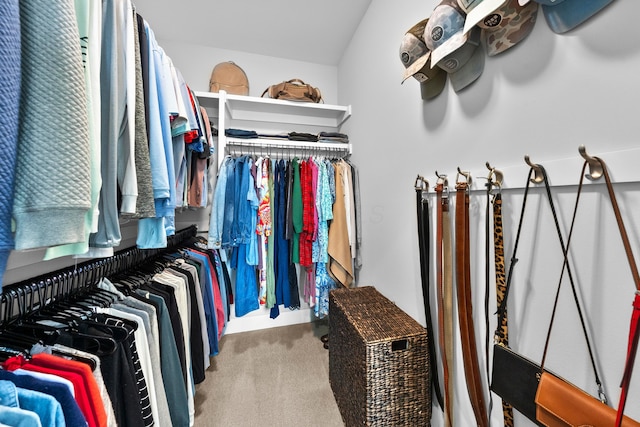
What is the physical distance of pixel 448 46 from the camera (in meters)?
0.82

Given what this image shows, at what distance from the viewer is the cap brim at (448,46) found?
77 cm

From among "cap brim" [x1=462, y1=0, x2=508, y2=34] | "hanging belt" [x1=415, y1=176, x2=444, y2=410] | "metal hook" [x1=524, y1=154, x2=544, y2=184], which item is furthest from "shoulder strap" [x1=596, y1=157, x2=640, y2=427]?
"hanging belt" [x1=415, y1=176, x2=444, y2=410]

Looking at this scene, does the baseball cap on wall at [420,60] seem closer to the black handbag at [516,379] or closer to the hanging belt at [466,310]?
the hanging belt at [466,310]

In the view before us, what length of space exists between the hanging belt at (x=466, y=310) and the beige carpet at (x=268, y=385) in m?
0.83

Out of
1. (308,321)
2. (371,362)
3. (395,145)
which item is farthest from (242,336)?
(395,145)

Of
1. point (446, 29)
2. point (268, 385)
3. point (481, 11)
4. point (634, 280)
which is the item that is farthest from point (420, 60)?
point (268, 385)

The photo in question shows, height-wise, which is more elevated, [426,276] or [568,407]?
[426,276]

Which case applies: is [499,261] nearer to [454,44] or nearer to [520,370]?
[520,370]

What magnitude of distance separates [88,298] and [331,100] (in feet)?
8.02

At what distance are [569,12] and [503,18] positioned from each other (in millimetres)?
153

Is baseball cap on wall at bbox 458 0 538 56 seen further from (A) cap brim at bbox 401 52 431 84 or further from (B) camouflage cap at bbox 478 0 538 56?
(A) cap brim at bbox 401 52 431 84

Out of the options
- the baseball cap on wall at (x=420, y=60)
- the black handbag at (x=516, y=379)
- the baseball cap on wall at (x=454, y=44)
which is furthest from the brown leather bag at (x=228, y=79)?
the black handbag at (x=516, y=379)

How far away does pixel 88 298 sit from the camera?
0.92 m

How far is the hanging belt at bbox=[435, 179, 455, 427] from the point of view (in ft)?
3.16
